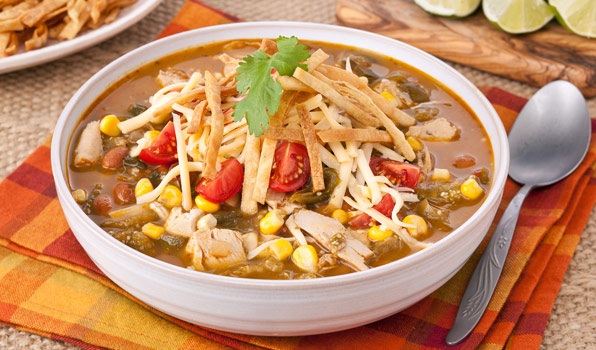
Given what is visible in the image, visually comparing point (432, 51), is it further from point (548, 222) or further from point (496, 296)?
point (496, 296)

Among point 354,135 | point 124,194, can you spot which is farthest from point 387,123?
point 124,194

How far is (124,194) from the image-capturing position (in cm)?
344

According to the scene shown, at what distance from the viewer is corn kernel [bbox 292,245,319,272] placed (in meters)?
3.10

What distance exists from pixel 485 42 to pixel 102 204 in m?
3.51

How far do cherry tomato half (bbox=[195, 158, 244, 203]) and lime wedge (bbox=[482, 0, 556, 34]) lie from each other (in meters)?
3.12

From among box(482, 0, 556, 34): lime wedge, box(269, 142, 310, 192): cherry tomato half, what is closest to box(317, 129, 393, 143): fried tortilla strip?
box(269, 142, 310, 192): cherry tomato half

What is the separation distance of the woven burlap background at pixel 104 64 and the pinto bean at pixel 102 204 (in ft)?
2.23

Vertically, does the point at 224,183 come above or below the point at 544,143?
above

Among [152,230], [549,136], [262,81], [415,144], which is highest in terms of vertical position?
[262,81]

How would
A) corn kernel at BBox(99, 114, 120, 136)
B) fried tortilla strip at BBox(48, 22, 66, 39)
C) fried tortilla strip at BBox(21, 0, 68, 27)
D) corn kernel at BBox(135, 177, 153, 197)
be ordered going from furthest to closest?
fried tortilla strip at BBox(48, 22, 66, 39) < fried tortilla strip at BBox(21, 0, 68, 27) < corn kernel at BBox(99, 114, 120, 136) < corn kernel at BBox(135, 177, 153, 197)

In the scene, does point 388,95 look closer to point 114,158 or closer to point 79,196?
point 114,158

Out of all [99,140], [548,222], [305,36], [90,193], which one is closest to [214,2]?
[305,36]

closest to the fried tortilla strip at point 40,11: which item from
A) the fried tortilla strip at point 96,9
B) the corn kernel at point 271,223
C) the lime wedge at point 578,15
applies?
the fried tortilla strip at point 96,9

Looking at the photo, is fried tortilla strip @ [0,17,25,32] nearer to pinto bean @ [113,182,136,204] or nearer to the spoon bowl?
pinto bean @ [113,182,136,204]
